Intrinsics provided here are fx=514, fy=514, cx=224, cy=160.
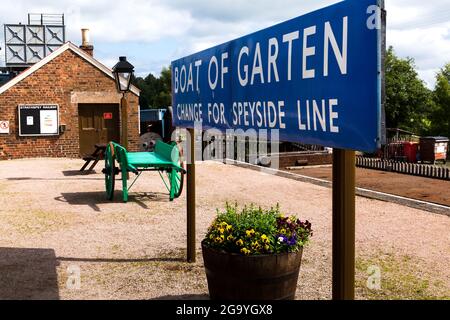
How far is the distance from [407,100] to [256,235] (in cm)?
3751

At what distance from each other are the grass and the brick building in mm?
15194

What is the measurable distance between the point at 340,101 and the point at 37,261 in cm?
453

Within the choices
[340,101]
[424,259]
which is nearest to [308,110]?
[340,101]

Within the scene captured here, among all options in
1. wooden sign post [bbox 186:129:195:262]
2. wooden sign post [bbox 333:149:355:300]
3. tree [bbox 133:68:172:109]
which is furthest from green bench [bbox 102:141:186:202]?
tree [bbox 133:68:172:109]

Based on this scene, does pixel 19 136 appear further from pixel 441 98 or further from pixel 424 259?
pixel 441 98

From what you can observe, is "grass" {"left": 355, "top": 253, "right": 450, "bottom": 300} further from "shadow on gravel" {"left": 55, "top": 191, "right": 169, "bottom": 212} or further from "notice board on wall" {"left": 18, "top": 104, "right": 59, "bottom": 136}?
"notice board on wall" {"left": 18, "top": 104, "right": 59, "bottom": 136}

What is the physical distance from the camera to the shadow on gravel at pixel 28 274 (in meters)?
4.79

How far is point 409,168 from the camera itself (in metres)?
16.3

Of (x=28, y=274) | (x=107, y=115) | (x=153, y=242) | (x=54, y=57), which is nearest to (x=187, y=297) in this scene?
(x=28, y=274)

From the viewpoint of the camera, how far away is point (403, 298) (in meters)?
4.71

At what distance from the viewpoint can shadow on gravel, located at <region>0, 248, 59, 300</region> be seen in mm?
4785

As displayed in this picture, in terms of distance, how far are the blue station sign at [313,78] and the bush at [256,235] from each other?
2.56 ft

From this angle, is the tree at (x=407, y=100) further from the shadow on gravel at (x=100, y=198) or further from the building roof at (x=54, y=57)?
the shadow on gravel at (x=100, y=198)

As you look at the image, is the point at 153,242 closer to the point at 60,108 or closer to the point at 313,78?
the point at 313,78
